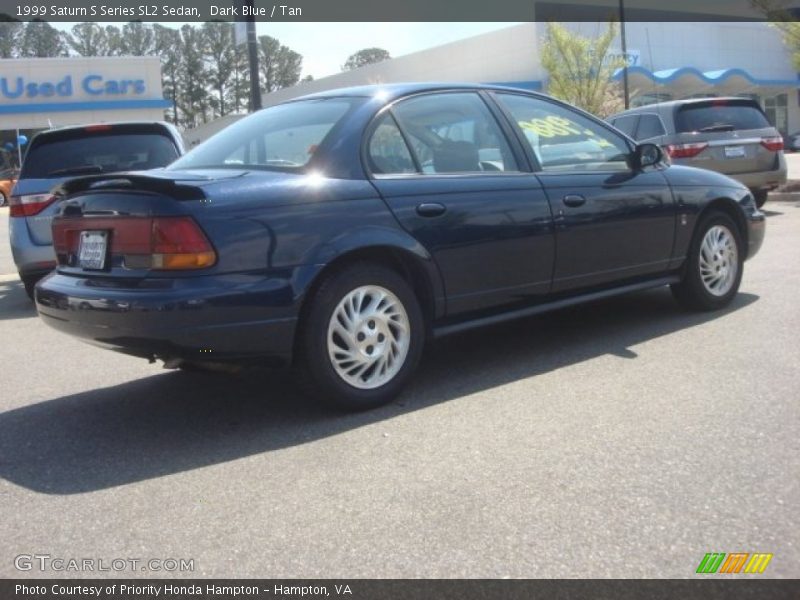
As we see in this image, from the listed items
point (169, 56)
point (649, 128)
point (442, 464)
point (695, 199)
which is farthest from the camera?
point (169, 56)

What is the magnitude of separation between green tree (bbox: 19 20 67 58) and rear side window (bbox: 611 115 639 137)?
6435 cm

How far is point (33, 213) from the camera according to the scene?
7.23 meters

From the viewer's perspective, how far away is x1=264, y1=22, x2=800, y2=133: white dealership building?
34750 mm

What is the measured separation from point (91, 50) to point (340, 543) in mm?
72316

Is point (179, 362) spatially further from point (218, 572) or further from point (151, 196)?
point (218, 572)

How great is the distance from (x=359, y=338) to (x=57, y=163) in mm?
4554

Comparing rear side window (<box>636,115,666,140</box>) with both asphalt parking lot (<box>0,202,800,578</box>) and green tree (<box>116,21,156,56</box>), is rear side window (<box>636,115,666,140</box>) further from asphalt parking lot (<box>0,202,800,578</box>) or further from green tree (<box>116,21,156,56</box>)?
green tree (<box>116,21,156,56</box>)

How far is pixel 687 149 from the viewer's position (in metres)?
11.1

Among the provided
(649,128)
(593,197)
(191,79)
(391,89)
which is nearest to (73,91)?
(649,128)

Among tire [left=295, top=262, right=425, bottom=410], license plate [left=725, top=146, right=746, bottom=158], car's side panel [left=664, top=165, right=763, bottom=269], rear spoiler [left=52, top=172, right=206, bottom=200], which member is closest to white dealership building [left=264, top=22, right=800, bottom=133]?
license plate [left=725, top=146, right=746, bottom=158]

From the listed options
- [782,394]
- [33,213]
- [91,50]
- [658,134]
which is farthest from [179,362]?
[91,50]

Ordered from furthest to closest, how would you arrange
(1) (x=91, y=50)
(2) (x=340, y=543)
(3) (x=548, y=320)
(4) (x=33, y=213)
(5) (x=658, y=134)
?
(1) (x=91, y=50), (5) (x=658, y=134), (4) (x=33, y=213), (3) (x=548, y=320), (2) (x=340, y=543)

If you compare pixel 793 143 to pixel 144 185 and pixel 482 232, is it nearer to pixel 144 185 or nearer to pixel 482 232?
pixel 482 232
